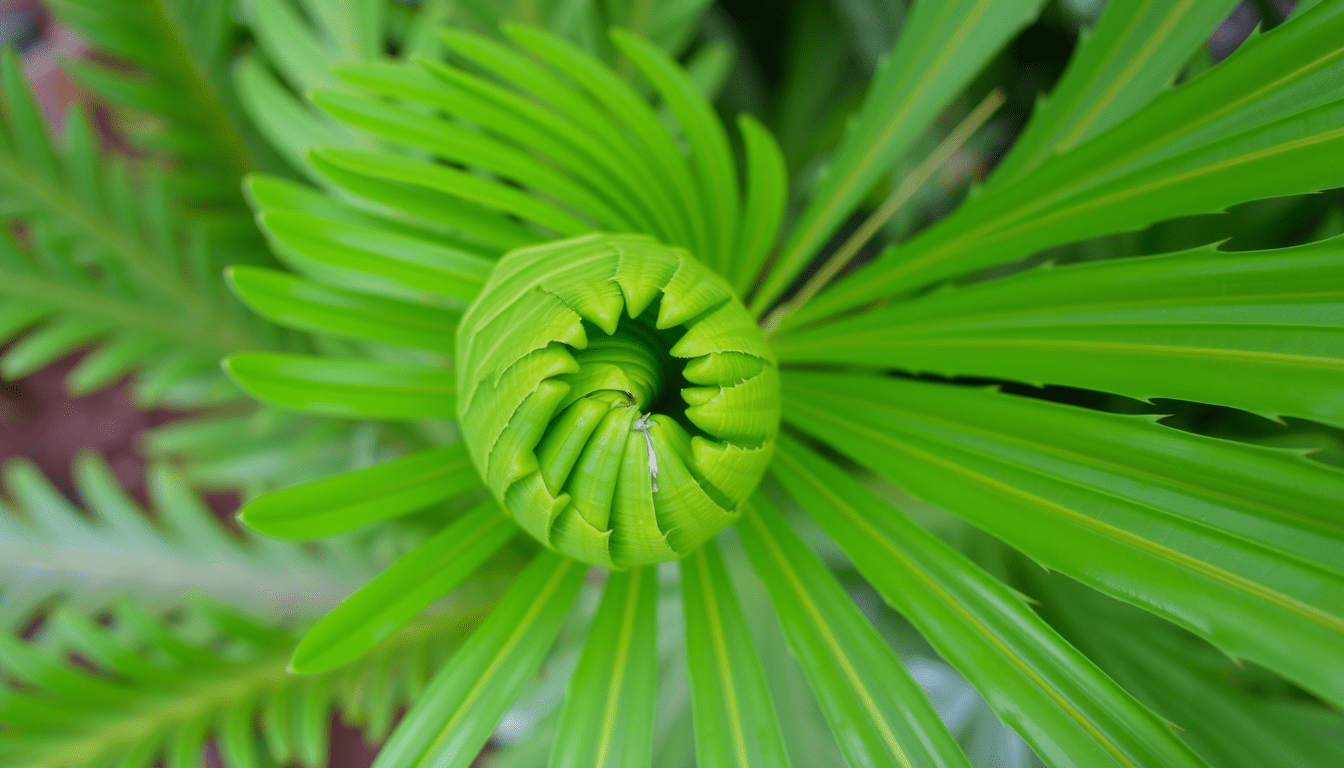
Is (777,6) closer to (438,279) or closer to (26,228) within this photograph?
(438,279)

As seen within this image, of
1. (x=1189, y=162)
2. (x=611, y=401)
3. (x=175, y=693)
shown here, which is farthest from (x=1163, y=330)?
(x=175, y=693)

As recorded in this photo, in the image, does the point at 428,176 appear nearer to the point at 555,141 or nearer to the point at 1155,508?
the point at 555,141

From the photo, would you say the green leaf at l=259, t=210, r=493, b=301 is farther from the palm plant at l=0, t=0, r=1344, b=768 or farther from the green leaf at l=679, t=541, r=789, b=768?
the green leaf at l=679, t=541, r=789, b=768

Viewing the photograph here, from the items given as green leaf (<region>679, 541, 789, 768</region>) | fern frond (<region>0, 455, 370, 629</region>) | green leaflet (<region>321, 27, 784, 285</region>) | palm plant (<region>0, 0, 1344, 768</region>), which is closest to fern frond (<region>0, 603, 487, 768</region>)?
palm plant (<region>0, 0, 1344, 768</region>)

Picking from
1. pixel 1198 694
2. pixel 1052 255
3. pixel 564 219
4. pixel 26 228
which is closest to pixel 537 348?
pixel 564 219

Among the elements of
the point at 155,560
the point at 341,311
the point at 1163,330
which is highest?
the point at 1163,330
